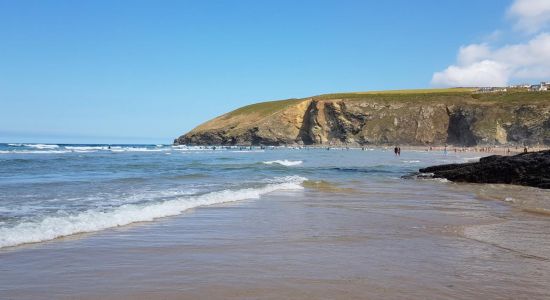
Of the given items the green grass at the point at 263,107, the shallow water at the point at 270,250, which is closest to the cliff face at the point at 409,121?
the green grass at the point at 263,107

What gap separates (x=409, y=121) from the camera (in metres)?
104

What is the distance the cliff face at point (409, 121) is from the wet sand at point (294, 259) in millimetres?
88784

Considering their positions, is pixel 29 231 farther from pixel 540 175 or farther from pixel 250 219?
pixel 540 175

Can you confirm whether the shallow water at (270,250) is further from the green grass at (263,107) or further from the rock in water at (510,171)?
the green grass at (263,107)

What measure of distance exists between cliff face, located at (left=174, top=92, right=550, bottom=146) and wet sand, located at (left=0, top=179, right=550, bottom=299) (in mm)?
88784

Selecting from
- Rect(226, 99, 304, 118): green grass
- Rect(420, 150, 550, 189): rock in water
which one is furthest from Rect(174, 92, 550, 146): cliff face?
Rect(420, 150, 550, 189): rock in water

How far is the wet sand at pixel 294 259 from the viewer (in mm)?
4789

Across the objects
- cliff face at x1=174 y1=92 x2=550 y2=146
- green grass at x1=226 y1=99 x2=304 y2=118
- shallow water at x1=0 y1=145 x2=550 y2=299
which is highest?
green grass at x1=226 y1=99 x2=304 y2=118

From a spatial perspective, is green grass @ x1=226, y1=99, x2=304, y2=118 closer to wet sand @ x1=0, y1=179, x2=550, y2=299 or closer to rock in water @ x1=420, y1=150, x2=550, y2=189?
rock in water @ x1=420, y1=150, x2=550, y2=189

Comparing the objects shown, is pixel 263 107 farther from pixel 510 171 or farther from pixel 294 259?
pixel 294 259

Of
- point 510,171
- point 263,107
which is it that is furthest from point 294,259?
point 263,107

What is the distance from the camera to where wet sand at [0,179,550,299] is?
4.79m

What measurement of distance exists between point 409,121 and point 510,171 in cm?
8453

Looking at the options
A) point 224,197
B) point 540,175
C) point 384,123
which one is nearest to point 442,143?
point 384,123
